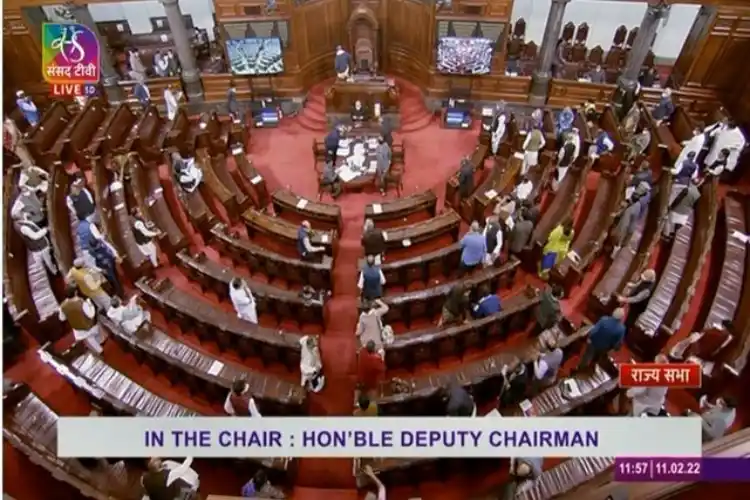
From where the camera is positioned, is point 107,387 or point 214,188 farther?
point 214,188

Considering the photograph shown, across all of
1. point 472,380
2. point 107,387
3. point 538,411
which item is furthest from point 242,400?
point 538,411

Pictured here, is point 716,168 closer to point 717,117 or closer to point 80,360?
point 717,117

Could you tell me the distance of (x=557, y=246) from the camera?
31.5ft

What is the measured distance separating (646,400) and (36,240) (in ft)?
29.7

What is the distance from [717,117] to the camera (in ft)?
40.0

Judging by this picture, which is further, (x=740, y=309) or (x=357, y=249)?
(x=357, y=249)

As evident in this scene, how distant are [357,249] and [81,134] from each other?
6426 mm

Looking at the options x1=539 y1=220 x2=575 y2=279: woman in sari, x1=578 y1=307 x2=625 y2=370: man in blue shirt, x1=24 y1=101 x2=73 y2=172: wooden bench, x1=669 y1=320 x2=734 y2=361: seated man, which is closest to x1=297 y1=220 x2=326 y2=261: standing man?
x1=539 y1=220 x2=575 y2=279: woman in sari

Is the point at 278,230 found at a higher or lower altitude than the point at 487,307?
lower

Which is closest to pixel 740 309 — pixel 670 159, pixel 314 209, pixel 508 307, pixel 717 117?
pixel 508 307

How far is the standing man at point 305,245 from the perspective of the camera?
9859 mm

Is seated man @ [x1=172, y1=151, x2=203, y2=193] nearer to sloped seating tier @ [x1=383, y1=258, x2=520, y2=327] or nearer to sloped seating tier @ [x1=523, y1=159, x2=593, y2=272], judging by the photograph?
sloped seating tier @ [x1=383, y1=258, x2=520, y2=327]

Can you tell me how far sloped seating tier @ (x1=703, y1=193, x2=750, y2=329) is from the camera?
347 inches

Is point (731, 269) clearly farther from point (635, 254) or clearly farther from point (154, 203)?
point (154, 203)
